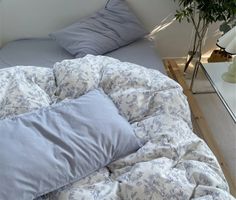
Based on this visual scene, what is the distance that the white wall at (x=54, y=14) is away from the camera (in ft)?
7.53

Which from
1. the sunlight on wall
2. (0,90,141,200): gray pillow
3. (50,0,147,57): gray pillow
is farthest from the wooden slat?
(0,90,141,200): gray pillow

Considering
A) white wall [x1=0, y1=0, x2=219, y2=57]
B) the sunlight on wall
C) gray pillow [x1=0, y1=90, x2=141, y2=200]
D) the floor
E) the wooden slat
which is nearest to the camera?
gray pillow [x1=0, y1=90, x2=141, y2=200]

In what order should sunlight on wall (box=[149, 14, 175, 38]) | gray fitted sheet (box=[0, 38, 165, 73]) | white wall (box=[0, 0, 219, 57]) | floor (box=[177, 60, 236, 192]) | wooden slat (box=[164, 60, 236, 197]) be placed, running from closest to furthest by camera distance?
wooden slat (box=[164, 60, 236, 197]), floor (box=[177, 60, 236, 192]), gray fitted sheet (box=[0, 38, 165, 73]), white wall (box=[0, 0, 219, 57]), sunlight on wall (box=[149, 14, 175, 38])

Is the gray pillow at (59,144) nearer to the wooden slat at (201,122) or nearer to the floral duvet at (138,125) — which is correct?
the floral duvet at (138,125)

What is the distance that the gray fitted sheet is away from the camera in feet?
6.68

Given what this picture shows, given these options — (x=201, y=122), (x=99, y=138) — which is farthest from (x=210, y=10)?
(x=99, y=138)

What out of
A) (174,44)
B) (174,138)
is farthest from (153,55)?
(174,138)

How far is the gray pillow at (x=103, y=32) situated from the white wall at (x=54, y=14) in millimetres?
110

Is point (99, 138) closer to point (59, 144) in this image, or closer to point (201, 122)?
point (59, 144)

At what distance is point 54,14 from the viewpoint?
2.34 meters

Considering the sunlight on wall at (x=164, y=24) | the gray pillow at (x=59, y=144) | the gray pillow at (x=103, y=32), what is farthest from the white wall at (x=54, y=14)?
the gray pillow at (x=59, y=144)

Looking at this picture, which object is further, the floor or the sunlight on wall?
the sunlight on wall

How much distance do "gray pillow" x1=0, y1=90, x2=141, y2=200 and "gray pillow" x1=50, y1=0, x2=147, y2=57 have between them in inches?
32.7

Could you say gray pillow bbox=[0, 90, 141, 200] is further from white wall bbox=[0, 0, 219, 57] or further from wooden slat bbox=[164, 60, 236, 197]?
white wall bbox=[0, 0, 219, 57]
